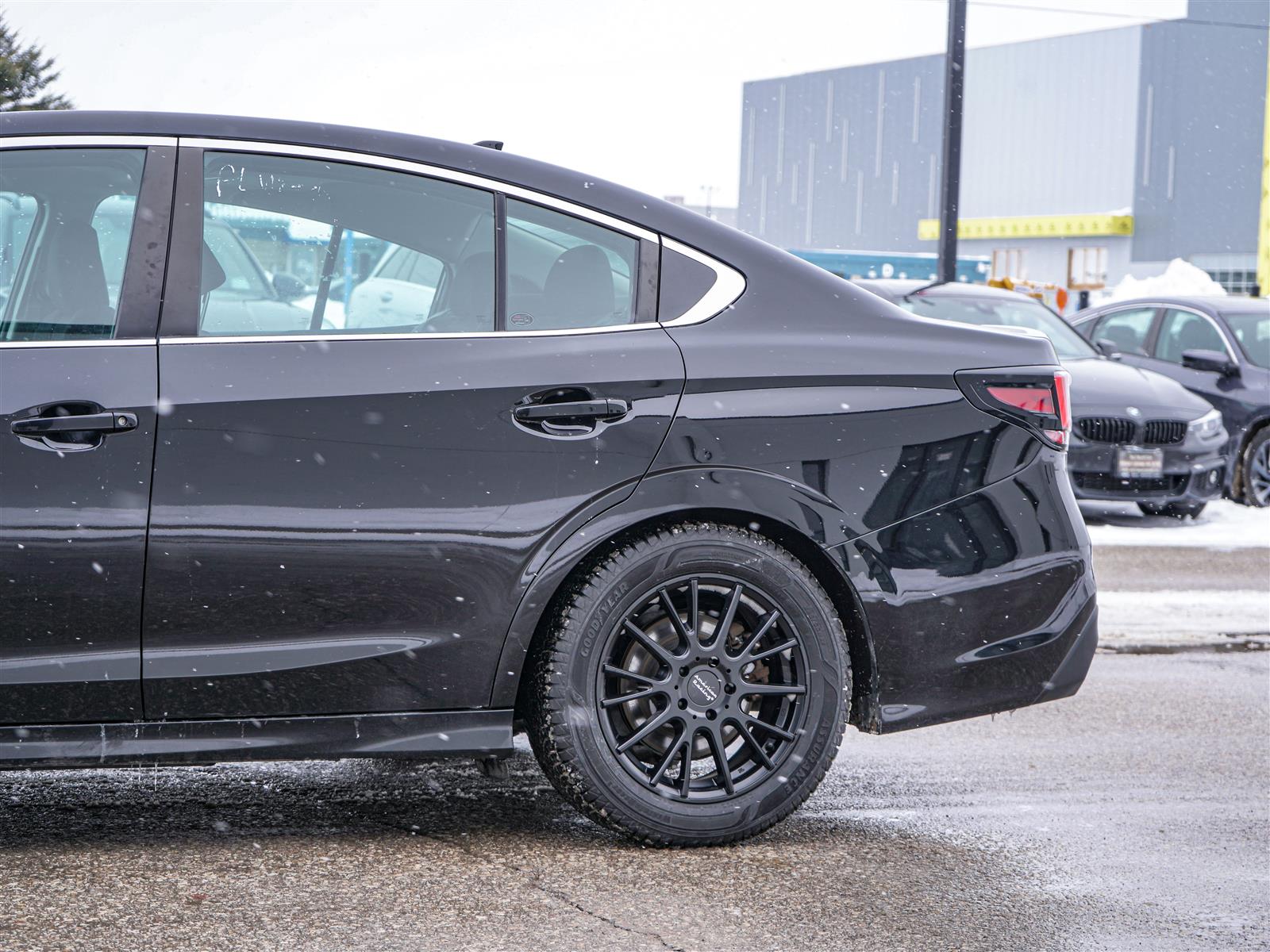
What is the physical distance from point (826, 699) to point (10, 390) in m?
1.98

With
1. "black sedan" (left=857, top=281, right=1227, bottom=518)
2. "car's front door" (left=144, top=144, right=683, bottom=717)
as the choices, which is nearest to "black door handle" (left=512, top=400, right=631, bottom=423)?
"car's front door" (left=144, top=144, right=683, bottom=717)

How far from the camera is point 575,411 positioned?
3547 millimetres

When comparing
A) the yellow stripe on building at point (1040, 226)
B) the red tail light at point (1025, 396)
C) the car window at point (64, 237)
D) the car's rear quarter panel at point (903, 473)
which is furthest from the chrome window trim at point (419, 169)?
the yellow stripe on building at point (1040, 226)

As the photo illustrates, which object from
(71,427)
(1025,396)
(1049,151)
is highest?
(1049,151)

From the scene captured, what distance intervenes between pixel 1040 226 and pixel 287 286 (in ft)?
179

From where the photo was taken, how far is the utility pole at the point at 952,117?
16.0 meters

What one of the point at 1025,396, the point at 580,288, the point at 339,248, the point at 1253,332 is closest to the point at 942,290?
the point at 1253,332

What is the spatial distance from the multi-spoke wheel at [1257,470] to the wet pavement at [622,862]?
26.4 feet

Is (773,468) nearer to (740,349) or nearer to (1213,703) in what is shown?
(740,349)

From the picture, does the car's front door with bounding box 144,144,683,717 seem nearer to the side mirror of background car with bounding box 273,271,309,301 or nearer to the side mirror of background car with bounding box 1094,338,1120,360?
the side mirror of background car with bounding box 273,271,309,301

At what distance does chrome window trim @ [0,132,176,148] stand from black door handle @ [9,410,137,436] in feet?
2.14

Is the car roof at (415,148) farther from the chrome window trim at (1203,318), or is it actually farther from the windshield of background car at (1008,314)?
the chrome window trim at (1203,318)

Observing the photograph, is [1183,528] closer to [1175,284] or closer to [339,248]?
[339,248]

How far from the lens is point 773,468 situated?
364 cm
